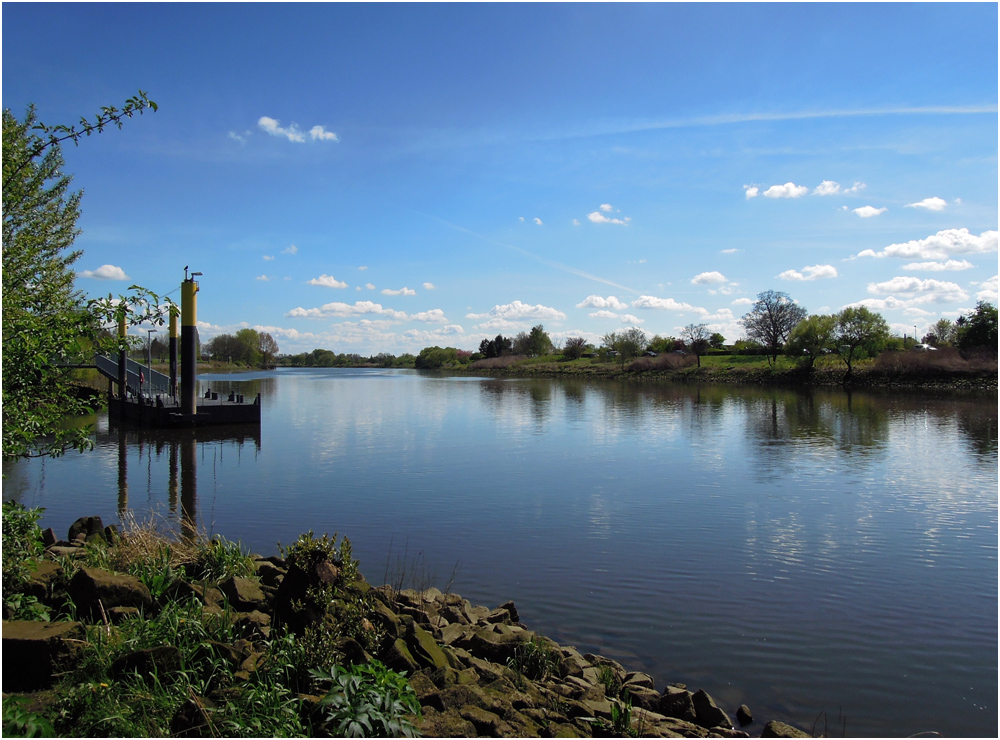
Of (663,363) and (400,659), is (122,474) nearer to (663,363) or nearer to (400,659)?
(400,659)

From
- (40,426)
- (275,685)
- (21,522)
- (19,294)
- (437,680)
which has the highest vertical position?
(19,294)

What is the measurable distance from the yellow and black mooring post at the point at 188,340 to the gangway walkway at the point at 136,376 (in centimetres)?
787

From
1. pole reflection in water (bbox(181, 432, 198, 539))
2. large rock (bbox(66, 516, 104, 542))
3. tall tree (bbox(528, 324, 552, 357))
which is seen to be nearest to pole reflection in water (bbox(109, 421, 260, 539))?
pole reflection in water (bbox(181, 432, 198, 539))

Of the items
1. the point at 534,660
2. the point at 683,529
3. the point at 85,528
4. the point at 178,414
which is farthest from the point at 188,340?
the point at 534,660

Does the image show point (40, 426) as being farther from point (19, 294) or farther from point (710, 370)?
point (710, 370)

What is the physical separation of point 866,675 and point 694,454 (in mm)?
15388

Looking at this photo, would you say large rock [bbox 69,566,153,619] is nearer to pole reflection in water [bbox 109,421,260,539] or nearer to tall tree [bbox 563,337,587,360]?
pole reflection in water [bbox 109,421,260,539]

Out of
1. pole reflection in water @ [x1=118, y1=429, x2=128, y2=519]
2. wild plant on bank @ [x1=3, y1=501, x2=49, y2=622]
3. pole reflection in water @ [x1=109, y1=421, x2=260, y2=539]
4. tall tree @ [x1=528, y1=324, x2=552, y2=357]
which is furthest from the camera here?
tall tree @ [x1=528, y1=324, x2=552, y2=357]

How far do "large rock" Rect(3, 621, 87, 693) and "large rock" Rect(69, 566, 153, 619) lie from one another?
2.50 ft

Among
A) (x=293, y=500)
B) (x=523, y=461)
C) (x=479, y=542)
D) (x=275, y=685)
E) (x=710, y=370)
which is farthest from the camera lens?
(x=710, y=370)

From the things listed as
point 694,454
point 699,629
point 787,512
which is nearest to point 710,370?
point 694,454

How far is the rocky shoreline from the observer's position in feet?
15.7

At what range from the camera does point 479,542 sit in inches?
467

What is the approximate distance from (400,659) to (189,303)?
26390 millimetres
